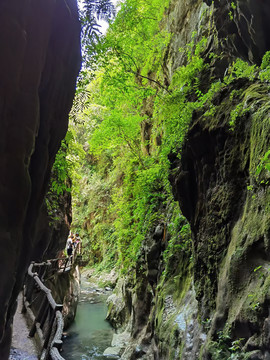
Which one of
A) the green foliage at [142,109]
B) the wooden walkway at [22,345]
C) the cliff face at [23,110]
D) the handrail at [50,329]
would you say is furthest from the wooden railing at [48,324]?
the green foliage at [142,109]

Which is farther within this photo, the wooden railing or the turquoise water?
the turquoise water

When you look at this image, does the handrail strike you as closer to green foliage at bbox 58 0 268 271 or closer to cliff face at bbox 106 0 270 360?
cliff face at bbox 106 0 270 360

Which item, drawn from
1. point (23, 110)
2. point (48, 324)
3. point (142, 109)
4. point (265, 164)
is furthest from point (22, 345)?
point (142, 109)

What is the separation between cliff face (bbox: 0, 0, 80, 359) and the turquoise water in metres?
8.95

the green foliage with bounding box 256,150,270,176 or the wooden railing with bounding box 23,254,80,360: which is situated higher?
the green foliage with bounding box 256,150,270,176

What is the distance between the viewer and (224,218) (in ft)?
19.9

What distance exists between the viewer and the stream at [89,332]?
44.4 ft

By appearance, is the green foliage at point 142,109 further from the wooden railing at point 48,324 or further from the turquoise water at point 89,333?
the turquoise water at point 89,333

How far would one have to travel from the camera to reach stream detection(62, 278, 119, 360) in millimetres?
13547

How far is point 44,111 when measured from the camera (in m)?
6.59

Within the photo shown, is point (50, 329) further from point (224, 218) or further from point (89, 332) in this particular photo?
point (89, 332)

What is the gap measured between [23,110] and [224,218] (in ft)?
13.9

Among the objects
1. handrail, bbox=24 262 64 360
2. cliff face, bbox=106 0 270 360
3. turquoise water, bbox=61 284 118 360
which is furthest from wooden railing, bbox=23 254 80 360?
turquoise water, bbox=61 284 118 360

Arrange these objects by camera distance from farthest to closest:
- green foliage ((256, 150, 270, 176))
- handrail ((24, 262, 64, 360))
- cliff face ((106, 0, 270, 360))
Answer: handrail ((24, 262, 64, 360)) → cliff face ((106, 0, 270, 360)) → green foliage ((256, 150, 270, 176))
